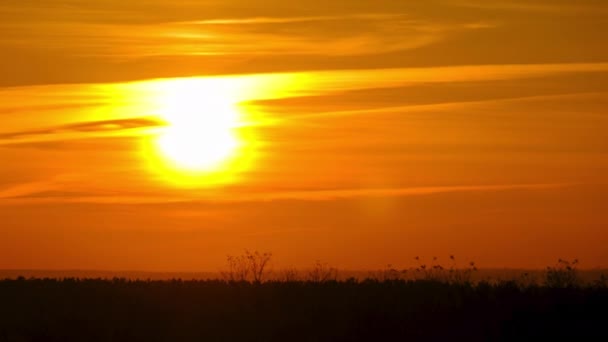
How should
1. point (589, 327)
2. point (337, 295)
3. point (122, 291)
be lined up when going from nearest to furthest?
point (589, 327) → point (337, 295) → point (122, 291)

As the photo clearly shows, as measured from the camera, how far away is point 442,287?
120ft

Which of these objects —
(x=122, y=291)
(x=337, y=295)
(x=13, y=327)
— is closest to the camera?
(x=13, y=327)

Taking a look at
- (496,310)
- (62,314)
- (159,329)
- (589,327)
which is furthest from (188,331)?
(589,327)

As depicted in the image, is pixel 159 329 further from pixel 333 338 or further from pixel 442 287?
pixel 442 287

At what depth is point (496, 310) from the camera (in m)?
31.2

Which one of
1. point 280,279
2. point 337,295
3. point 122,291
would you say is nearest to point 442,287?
point 337,295

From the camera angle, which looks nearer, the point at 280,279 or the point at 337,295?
the point at 337,295

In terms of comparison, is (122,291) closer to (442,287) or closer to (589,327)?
(442,287)

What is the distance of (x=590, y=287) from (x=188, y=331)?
900 centimetres

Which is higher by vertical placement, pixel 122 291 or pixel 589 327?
pixel 122 291

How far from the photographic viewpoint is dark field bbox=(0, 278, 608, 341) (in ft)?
98.6

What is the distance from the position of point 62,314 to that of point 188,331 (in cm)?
324

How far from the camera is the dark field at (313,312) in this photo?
30062 millimetres

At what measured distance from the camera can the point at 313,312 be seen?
3359cm
